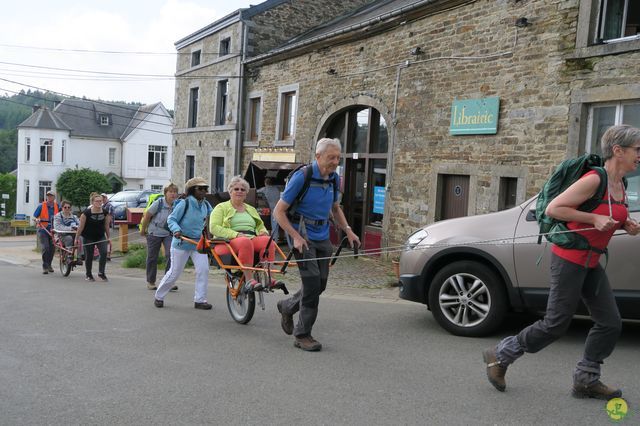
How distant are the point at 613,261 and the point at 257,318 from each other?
12.7 feet

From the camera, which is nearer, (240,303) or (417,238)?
(417,238)

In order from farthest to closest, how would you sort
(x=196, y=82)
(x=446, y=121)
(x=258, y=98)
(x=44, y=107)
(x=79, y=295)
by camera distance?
(x=44, y=107) → (x=196, y=82) → (x=258, y=98) → (x=446, y=121) → (x=79, y=295)

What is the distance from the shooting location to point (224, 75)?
23156 mm

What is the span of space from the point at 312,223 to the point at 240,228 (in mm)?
1560

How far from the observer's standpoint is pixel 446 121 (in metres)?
12.9

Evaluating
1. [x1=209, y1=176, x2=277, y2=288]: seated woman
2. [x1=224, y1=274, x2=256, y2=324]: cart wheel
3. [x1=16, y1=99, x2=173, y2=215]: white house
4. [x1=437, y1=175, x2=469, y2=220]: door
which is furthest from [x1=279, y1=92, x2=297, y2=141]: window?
[x1=16, y1=99, x2=173, y2=215]: white house

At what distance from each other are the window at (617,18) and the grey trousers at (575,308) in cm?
727

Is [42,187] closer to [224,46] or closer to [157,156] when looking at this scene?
[157,156]

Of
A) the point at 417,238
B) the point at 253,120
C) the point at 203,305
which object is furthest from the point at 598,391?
the point at 253,120

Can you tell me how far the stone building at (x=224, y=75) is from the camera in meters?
22.0

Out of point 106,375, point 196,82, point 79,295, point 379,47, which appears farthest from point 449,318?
point 196,82

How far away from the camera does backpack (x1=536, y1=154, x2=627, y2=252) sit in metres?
4.06

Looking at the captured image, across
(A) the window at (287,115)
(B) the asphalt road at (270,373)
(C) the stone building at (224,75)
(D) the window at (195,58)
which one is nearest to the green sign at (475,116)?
(B) the asphalt road at (270,373)

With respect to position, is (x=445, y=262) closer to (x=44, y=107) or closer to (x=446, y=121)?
(x=446, y=121)
